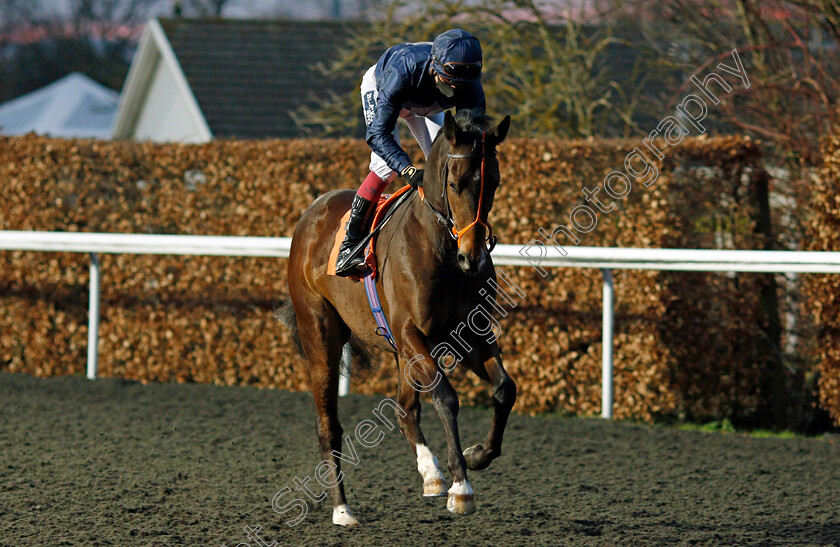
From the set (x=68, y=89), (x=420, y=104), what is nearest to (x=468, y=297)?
(x=420, y=104)

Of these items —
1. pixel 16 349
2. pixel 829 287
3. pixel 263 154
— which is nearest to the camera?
pixel 829 287

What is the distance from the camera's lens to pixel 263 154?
7.94m

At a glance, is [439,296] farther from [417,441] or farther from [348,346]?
[348,346]

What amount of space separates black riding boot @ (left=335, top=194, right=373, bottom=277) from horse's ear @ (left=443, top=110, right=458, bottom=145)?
909 millimetres

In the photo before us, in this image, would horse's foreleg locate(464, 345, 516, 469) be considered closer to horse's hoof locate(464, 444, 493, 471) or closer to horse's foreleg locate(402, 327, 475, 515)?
horse's hoof locate(464, 444, 493, 471)


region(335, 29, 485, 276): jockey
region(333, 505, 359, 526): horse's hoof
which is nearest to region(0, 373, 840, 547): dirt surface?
region(333, 505, 359, 526): horse's hoof

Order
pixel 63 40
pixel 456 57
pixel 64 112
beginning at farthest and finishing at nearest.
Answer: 1. pixel 63 40
2. pixel 64 112
3. pixel 456 57

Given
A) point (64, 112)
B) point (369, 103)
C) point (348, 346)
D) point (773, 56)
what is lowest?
point (348, 346)

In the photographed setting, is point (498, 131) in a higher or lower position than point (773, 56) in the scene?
lower

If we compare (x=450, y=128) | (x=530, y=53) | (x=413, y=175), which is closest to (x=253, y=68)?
(x=530, y=53)

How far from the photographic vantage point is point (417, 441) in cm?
404

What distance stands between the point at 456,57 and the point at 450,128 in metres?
0.41

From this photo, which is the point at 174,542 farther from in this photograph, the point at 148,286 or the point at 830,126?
the point at 830,126

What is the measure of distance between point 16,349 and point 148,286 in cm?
145
